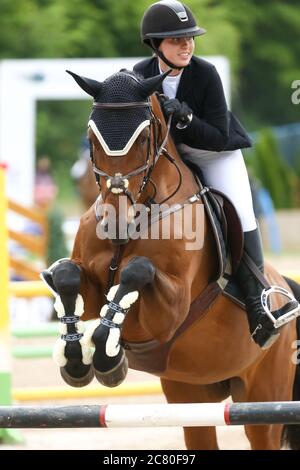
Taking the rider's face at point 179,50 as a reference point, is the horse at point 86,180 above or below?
above

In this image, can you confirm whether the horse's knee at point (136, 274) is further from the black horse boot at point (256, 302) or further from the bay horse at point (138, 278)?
the black horse boot at point (256, 302)

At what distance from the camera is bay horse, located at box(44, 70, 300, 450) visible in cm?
415

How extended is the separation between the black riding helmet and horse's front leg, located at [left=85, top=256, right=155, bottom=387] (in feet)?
3.14

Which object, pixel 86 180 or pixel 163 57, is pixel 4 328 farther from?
pixel 86 180

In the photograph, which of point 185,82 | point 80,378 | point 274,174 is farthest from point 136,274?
point 274,174

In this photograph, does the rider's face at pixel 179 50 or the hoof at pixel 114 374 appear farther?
the rider's face at pixel 179 50

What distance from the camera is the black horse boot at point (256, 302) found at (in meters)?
4.85

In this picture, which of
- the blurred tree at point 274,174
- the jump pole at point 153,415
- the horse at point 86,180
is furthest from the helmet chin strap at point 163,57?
the blurred tree at point 274,174

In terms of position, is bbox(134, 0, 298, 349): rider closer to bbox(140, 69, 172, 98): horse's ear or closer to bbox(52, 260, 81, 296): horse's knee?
bbox(140, 69, 172, 98): horse's ear

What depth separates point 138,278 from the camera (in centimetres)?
416

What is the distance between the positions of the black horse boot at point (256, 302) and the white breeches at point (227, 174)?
9 centimetres

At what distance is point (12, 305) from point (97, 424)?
754 centimetres

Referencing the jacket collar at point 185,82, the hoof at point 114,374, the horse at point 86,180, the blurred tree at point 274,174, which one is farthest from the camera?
the blurred tree at point 274,174
